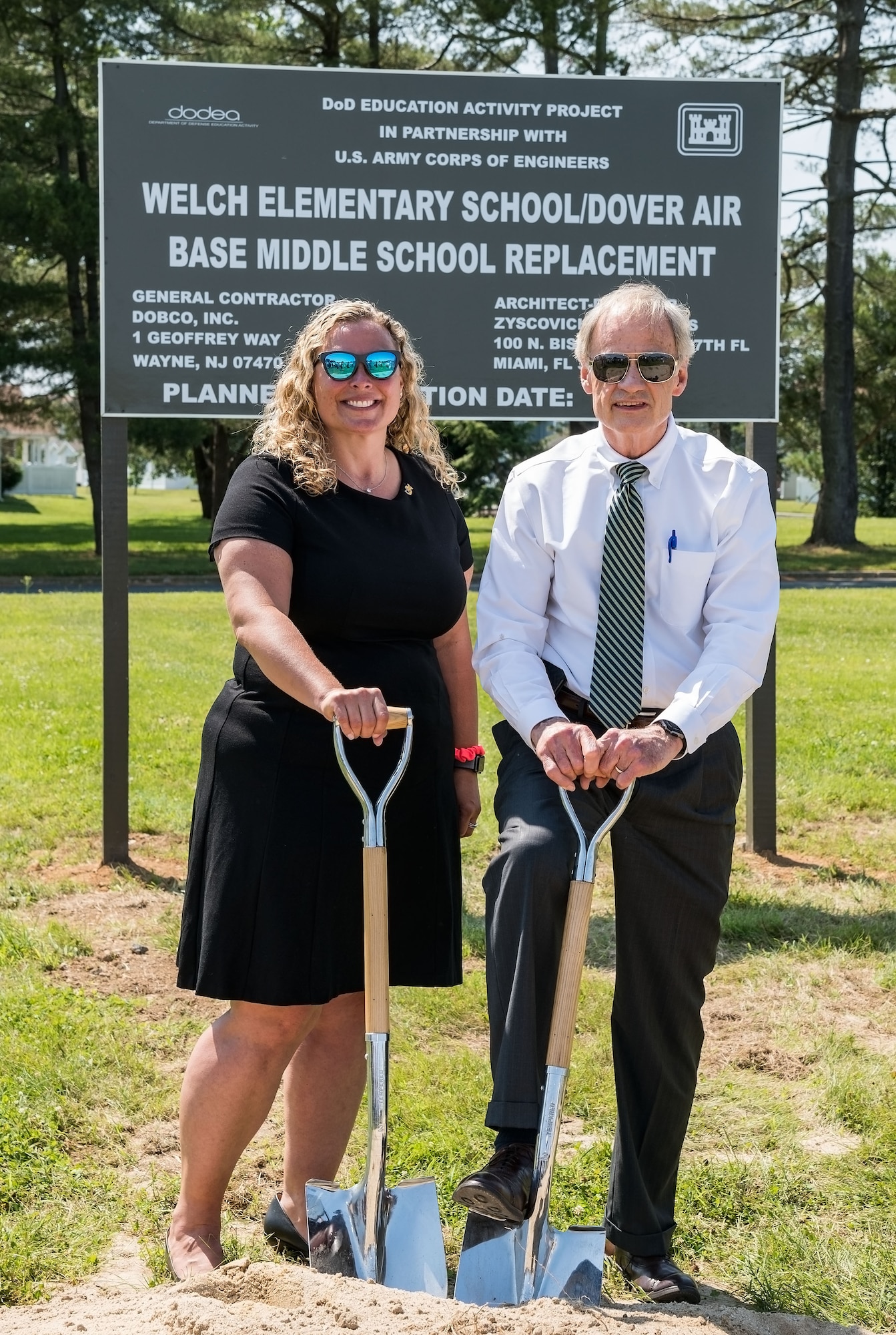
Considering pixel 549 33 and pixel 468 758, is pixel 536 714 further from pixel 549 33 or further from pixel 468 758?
pixel 549 33

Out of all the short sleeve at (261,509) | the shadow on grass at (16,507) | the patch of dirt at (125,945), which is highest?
the short sleeve at (261,509)

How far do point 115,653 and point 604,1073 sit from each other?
311cm

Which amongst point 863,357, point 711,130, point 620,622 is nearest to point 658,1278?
point 620,622

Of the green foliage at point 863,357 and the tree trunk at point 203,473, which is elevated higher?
the green foliage at point 863,357

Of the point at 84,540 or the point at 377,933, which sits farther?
the point at 84,540

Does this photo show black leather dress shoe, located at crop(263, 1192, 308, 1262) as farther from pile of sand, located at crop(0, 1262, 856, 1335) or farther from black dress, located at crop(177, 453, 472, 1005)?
black dress, located at crop(177, 453, 472, 1005)

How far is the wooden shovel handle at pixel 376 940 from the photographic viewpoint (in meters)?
2.95

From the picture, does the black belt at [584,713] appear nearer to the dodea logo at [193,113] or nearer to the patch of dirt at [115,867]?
the patch of dirt at [115,867]

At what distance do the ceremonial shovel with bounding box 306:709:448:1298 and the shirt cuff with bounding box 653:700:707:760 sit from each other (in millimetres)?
548

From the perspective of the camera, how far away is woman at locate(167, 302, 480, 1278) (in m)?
3.13

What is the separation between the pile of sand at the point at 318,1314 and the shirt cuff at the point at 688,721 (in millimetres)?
1119

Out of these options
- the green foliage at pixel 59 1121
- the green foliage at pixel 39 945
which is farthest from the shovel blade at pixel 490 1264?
the green foliage at pixel 39 945

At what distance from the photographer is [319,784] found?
3.18 meters

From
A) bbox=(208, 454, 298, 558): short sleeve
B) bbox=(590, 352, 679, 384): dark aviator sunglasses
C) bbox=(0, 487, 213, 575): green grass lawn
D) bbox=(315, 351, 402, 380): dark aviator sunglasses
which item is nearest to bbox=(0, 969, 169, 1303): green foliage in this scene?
bbox=(208, 454, 298, 558): short sleeve
